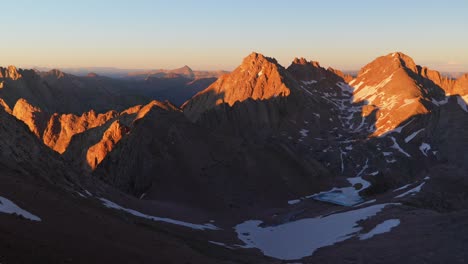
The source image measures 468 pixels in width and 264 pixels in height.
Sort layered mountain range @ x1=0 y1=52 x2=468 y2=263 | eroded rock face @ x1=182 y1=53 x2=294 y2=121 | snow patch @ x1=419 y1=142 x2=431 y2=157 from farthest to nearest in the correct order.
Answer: eroded rock face @ x1=182 y1=53 x2=294 y2=121
snow patch @ x1=419 y1=142 x2=431 y2=157
layered mountain range @ x1=0 y1=52 x2=468 y2=263

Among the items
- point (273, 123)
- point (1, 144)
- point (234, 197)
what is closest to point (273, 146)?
point (234, 197)

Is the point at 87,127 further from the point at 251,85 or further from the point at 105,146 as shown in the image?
the point at 251,85

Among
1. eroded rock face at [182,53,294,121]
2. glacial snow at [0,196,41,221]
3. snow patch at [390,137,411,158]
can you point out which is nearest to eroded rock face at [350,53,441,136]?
snow patch at [390,137,411,158]

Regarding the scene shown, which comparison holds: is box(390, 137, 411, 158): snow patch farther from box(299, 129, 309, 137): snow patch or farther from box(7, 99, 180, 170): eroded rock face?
box(7, 99, 180, 170): eroded rock face

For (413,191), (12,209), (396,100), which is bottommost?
(413,191)

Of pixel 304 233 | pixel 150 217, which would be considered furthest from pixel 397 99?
pixel 150 217

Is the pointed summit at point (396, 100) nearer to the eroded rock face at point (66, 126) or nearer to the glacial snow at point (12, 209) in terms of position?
the eroded rock face at point (66, 126)
